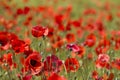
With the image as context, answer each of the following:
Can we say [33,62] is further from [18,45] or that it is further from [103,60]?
[103,60]

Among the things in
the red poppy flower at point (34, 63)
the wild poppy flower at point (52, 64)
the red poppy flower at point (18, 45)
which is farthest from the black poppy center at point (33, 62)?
the red poppy flower at point (18, 45)

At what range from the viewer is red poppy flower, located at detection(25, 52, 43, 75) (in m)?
3.72

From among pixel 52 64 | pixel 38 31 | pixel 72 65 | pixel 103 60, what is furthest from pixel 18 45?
pixel 103 60

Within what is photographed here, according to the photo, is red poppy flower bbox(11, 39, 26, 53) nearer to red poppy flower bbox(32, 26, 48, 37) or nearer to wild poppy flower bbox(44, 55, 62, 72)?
red poppy flower bbox(32, 26, 48, 37)

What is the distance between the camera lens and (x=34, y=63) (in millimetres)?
3781

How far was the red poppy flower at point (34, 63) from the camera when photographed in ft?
12.2

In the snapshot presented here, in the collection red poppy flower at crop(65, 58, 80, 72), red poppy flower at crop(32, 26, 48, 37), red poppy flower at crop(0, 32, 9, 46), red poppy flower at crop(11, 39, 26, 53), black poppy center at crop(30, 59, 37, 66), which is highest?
red poppy flower at crop(32, 26, 48, 37)

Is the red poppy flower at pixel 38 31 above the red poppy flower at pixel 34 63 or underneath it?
above

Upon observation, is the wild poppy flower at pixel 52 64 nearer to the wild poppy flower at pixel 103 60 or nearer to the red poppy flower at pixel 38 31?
the red poppy flower at pixel 38 31

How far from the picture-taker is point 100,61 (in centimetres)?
427

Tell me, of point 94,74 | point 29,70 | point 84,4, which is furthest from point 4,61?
point 84,4

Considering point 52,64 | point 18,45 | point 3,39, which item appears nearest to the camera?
point 52,64

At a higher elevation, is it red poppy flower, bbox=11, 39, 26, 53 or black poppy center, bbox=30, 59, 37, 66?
black poppy center, bbox=30, 59, 37, 66

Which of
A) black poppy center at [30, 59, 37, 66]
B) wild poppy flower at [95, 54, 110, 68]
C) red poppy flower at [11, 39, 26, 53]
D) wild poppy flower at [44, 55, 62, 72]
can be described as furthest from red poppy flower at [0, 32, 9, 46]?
wild poppy flower at [95, 54, 110, 68]
